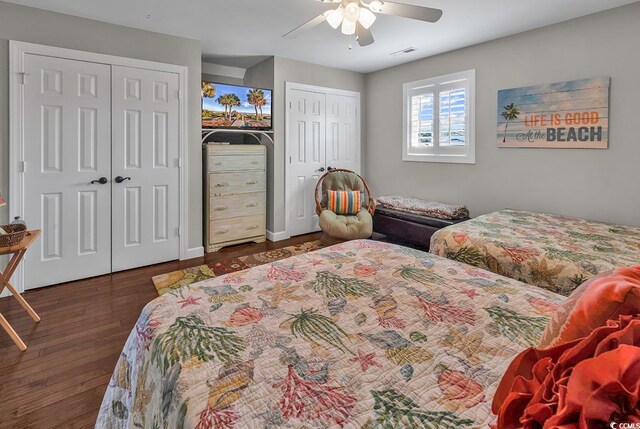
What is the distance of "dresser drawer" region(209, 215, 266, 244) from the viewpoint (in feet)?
14.4

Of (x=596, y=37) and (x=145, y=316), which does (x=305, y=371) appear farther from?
(x=596, y=37)

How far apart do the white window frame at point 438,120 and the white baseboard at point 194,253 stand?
3.07 m

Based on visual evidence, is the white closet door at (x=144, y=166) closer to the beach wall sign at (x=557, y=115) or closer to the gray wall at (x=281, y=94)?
the gray wall at (x=281, y=94)

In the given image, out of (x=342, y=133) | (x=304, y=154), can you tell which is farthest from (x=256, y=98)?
(x=342, y=133)

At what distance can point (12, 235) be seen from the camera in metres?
2.34

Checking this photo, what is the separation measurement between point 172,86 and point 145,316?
10.5 ft

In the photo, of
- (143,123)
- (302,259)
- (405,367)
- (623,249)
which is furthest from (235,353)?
(143,123)

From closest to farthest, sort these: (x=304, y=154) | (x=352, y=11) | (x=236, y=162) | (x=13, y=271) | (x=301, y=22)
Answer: (x=352, y=11)
(x=13, y=271)
(x=301, y=22)
(x=236, y=162)
(x=304, y=154)

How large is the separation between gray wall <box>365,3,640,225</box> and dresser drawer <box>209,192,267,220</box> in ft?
7.04

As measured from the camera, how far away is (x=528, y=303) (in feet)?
4.33

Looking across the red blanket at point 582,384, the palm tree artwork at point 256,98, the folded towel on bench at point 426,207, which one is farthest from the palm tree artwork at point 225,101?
the red blanket at point 582,384

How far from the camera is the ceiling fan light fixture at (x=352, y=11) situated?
2.22 m

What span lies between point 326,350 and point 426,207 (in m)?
3.59

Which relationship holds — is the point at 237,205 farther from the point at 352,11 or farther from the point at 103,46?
the point at 352,11
